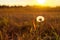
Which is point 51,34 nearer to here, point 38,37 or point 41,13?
point 38,37

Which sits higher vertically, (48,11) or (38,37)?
(48,11)

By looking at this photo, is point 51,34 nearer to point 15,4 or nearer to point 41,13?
point 41,13

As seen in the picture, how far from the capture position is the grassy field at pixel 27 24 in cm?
127

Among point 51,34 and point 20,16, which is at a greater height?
point 20,16

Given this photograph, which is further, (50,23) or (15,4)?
(15,4)

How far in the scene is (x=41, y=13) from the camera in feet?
4.65

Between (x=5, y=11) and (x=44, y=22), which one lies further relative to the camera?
(x=5, y=11)

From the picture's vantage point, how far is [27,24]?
1340 mm

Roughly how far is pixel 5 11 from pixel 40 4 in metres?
0.28

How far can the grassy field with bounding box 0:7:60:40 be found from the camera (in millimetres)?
1269

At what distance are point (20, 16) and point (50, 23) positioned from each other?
0.24m

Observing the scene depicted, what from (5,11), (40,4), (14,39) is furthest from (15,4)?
(14,39)

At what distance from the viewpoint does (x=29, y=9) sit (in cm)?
144

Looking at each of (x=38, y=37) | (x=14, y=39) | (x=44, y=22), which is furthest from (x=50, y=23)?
(x=14, y=39)
